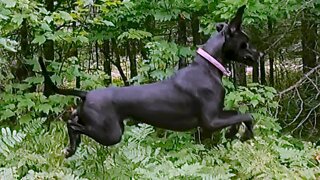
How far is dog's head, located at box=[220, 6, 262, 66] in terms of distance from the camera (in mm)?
3773

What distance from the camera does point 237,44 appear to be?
380 centimetres

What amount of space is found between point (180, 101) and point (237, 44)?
21.9 inches

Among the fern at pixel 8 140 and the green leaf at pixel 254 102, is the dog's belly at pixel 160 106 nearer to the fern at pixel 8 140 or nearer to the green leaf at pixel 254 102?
the fern at pixel 8 140

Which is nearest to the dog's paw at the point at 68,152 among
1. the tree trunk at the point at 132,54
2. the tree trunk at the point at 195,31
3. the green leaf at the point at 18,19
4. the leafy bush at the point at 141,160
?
the leafy bush at the point at 141,160

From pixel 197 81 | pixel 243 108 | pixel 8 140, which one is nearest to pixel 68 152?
pixel 8 140

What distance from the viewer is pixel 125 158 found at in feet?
14.8

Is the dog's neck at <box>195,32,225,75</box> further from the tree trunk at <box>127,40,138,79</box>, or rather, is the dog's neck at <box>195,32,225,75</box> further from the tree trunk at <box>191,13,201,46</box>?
the tree trunk at <box>127,40,138,79</box>

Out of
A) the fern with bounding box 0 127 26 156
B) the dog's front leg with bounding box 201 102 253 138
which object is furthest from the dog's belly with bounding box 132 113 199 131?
the fern with bounding box 0 127 26 156

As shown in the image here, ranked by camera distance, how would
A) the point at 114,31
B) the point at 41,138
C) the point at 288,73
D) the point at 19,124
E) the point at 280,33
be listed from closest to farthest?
the point at 41,138, the point at 19,124, the point at 114,31, the point at 280,33, the point at 288,73

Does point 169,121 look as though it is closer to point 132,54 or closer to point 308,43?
point 308,43

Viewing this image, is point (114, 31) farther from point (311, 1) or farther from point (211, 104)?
point (211, 104)

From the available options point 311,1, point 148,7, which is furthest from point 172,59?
point 311,1

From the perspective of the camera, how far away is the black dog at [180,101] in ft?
12.3

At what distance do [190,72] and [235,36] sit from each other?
0.39 meters
